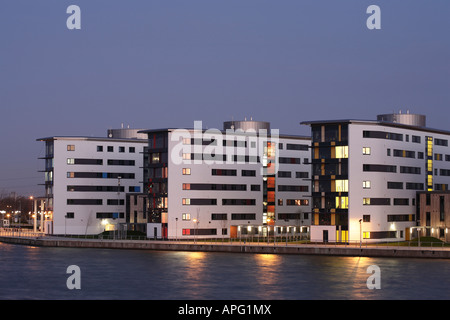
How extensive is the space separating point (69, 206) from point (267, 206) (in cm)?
3468

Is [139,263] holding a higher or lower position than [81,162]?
lower

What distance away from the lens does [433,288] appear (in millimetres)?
78688

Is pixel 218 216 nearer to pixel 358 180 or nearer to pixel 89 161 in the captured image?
pixel 358 180

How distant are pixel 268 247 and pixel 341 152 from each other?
56.4 feet

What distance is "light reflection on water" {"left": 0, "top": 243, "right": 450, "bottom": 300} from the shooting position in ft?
250

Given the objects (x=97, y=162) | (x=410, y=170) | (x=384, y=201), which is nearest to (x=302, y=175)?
(x=410, y=170)

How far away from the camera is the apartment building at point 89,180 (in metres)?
154

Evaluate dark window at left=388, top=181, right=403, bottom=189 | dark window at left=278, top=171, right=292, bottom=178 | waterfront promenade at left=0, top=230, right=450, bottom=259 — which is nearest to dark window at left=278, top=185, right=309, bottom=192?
dark window at left=278, top=171, right=292, bottom=178

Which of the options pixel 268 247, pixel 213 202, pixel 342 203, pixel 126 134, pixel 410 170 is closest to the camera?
pixel 268 247

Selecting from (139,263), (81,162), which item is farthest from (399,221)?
(81,162)

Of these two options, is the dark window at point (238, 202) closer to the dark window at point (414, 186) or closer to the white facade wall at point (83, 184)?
the white facade wall at point (83, 184)

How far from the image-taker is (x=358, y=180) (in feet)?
400
